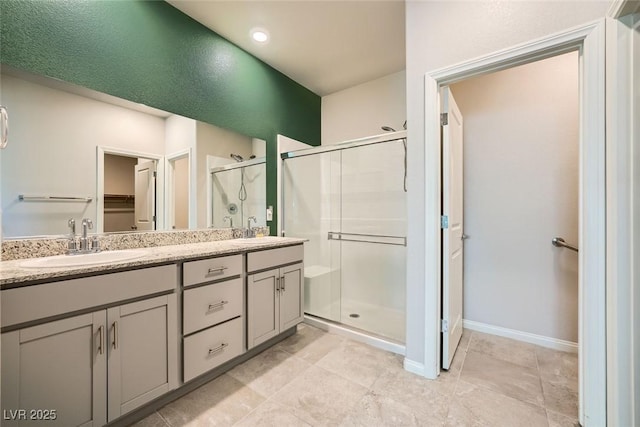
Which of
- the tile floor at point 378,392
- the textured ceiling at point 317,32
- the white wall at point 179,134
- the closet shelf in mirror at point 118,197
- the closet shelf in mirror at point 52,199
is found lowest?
the tile floor at point 378,392

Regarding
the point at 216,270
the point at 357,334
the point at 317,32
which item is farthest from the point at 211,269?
the point at 317,32

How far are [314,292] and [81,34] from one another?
2.63 meters

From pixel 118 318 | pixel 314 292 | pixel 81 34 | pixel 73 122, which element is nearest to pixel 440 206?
pixel 314 292

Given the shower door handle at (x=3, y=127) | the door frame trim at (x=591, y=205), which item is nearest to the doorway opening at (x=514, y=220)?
the door frame trim at (x=591, y=205)

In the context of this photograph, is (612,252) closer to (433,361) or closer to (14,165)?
(433,361)

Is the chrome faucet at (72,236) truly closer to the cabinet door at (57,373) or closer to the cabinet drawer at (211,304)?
the cabinet door at (57,373)

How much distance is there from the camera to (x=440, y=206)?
1.66 meters

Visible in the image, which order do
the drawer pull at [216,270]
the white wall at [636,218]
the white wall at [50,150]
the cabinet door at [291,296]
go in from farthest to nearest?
the cabinet door at [291,296]
the drawer pull at [216,270]
the white wall at [50,150]
the white wall at [636,218]

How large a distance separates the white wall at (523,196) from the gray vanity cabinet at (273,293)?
1.60 metres

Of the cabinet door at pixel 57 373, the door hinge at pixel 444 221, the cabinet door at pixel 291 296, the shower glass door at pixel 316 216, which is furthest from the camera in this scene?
the shower glass door at pixel 316 216

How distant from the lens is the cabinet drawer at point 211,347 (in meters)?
1.45

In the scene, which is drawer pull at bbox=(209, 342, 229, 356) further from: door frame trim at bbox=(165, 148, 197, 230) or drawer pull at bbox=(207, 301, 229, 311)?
door frame trim at bbox=(165, 148, 197, 230)

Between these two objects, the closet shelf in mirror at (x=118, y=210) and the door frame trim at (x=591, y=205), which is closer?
the door frame trim at (x=591, y=205)

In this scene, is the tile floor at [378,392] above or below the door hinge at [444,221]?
below
